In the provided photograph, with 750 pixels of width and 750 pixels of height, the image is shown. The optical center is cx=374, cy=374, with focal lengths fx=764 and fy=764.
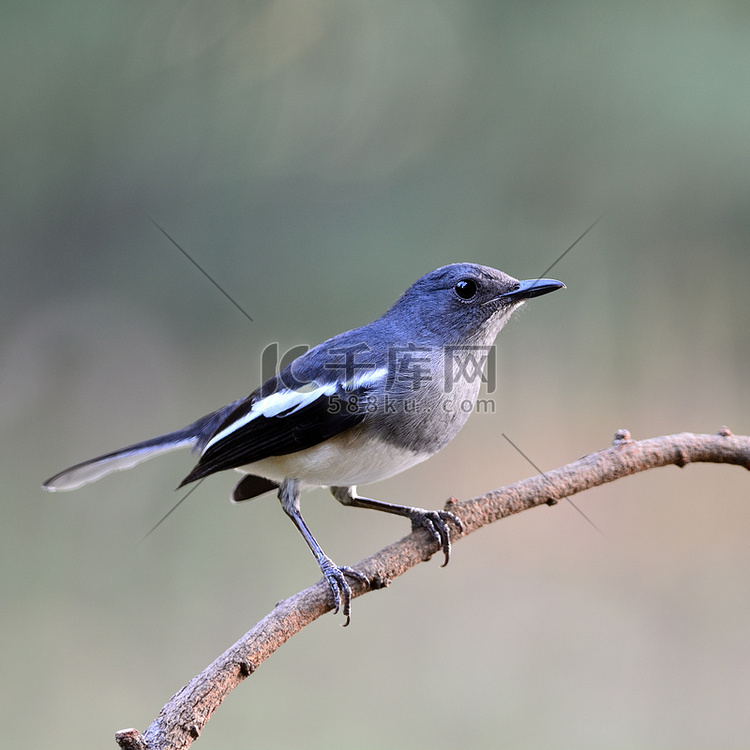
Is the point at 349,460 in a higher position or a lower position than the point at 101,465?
lower

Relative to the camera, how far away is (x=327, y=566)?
3.85ft

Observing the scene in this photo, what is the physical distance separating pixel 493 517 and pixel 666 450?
10.4 inches

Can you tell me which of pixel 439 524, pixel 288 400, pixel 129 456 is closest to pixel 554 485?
pixel 439 524

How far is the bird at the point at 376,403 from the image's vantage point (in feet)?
3.87

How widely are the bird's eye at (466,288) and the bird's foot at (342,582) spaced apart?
0.48 metres

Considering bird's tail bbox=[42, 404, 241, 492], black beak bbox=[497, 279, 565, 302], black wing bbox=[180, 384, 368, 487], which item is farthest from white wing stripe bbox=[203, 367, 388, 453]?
black beak bbox=[497, 279, 565, 302]

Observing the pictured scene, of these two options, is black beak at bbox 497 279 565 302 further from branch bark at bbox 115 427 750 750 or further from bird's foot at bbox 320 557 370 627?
bird's foot at bbox 320 557 370 627

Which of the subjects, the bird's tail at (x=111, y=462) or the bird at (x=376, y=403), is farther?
the bird's tail at (x=111, y=462)

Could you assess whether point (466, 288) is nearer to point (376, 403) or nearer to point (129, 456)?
point (376, 403)

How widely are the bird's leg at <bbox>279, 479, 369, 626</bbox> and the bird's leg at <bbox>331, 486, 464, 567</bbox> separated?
154mm

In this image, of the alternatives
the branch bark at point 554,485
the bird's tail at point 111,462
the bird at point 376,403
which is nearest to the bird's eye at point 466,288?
the bird at point 376,403

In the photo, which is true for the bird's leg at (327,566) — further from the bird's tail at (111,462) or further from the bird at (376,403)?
the bird's tail at (111,462)

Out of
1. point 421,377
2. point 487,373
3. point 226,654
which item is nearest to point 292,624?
point 226,654

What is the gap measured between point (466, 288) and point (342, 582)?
0.51 m
